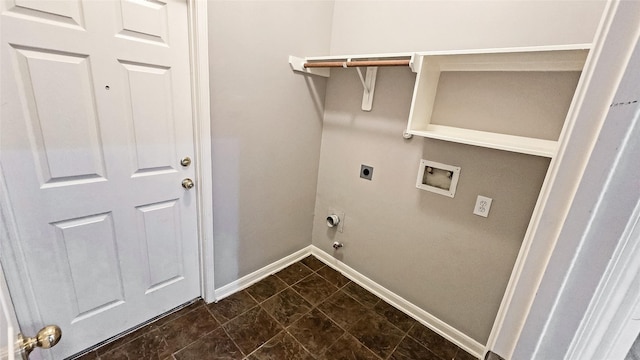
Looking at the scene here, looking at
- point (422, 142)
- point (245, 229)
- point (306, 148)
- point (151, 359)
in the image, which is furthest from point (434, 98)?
point (151, 359)

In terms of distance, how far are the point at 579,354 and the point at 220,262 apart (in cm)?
184

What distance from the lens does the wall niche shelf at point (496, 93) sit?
115cm

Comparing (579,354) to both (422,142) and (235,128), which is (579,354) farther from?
(235,128)

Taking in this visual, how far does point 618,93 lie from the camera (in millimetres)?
274

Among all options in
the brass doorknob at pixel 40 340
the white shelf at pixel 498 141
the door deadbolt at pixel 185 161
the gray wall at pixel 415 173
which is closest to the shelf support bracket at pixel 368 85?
the gray wall at pixel 415 173

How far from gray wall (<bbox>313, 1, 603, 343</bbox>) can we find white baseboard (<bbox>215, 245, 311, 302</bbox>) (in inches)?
16.2

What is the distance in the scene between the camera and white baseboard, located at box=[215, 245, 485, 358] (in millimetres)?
1664

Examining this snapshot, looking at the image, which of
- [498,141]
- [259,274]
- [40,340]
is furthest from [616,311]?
[259,274]

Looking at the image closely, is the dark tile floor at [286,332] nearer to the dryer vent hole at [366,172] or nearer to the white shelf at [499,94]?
the dryer vent hole at [366,172]

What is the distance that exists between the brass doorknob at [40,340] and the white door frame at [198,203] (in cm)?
82

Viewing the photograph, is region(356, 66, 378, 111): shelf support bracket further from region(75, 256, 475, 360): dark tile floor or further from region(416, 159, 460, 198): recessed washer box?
region(75, 256, 475, 360): dark tile floor

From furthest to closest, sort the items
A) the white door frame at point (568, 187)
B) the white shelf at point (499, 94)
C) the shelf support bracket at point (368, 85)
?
the shelf support bracket at point (368, 85)
the white shelf at point (499, 94)
the white door frame at point (568, 187)

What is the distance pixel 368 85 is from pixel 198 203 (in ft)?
4.60

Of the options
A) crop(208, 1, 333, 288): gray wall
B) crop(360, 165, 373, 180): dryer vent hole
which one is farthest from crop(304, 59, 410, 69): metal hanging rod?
crop(360, 165, 373, 180): dryer vent hole
